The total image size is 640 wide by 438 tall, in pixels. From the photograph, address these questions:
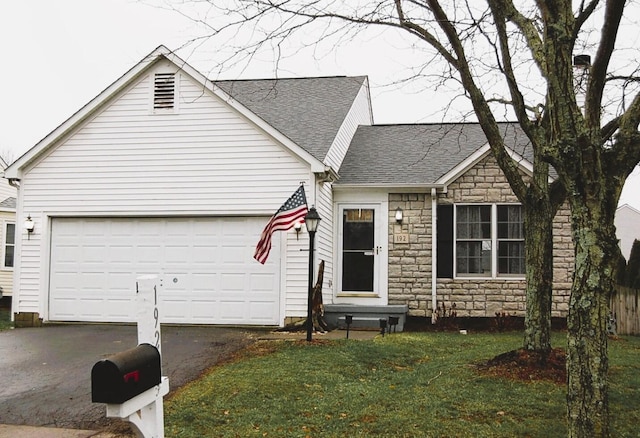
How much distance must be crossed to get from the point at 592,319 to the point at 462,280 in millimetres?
8852

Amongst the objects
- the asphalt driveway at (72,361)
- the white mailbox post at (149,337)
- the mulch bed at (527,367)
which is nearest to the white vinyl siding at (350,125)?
the asphalt driveway at (72,361)

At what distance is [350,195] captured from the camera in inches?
553

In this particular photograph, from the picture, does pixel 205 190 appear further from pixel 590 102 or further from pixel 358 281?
pixel 590 102

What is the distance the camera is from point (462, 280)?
13.5 metres

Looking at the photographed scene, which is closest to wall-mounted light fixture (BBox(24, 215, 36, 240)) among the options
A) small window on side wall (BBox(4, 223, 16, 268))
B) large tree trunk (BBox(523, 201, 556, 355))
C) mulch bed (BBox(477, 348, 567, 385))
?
small window on side wall (BBox(4, 223, 16, 268))

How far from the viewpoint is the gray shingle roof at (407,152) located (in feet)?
46.0

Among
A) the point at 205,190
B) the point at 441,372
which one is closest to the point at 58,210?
the point at 205,190

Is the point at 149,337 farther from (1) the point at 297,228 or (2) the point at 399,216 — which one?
(2) the point at 399,216

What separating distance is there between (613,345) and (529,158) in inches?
200

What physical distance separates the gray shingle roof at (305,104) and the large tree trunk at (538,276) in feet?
17.2

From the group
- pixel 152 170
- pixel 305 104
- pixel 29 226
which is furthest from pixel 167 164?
pixel 305 104

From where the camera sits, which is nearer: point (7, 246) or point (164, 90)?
point (164, 90)

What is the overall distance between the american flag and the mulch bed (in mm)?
4684

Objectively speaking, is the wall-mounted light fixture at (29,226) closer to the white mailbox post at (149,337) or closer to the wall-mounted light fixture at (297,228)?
the wall-mounted light fixture at (297,228)
